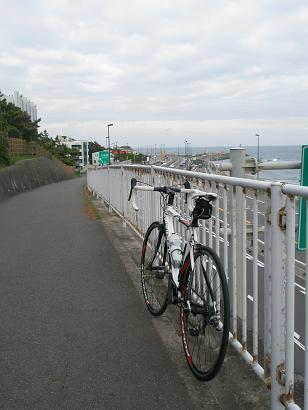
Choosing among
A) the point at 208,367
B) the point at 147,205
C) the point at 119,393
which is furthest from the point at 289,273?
the point at 147,205

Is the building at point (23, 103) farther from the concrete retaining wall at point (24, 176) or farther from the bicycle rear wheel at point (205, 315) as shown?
the bicycle rear wheel at point (205, 315)

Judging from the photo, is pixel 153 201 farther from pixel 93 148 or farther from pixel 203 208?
pixel 93 148

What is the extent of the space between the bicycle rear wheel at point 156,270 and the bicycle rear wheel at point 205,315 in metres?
0.76

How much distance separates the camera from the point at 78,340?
13.2ft

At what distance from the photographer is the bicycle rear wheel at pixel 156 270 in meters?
4.40

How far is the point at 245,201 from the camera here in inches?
122

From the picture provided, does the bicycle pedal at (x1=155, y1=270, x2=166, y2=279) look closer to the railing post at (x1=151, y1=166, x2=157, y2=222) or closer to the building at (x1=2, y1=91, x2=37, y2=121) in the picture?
the railing post at (x1=151, y1=166, x2=157, y2=222)

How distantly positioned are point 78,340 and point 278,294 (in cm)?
205

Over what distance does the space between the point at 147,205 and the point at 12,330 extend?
2.93m

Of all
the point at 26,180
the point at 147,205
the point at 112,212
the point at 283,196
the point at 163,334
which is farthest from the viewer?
the point at 26,180

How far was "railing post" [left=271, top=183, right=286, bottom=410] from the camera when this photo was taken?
2523 mm

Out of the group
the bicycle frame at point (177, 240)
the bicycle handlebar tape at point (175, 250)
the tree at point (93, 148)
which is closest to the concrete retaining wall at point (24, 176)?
the bicycle frame at point (177, 240)

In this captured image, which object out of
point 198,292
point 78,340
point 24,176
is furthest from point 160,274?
point 24,176

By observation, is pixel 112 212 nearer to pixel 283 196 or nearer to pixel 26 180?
pixel 283 196
